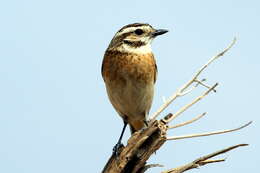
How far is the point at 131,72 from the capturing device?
21.9 ft

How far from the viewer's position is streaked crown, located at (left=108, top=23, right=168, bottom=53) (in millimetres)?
7094

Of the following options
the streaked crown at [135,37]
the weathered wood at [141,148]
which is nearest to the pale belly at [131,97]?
the streaked crown at [135,37]

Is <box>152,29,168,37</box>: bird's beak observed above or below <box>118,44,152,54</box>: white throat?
above

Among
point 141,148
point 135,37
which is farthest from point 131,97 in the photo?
point 141,148

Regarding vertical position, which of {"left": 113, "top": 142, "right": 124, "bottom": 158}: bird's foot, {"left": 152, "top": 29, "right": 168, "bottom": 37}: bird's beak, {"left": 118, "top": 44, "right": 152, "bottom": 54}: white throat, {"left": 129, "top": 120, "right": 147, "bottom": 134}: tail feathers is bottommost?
{"left": 113, "top": 142, "right": 124, "bottom": 158}: bird's foot

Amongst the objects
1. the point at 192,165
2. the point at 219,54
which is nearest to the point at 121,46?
the point at 219,54

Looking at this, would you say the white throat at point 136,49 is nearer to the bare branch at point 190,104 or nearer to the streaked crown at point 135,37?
the streaked crown at point 135,37

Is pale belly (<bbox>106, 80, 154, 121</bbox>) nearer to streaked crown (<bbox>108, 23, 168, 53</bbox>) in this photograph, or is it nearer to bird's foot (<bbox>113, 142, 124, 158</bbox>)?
streaked crown (<bbox>108, 23, 168, 53</bbox>)

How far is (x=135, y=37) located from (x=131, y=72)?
0.71 m

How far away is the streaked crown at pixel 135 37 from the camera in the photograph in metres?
7.09

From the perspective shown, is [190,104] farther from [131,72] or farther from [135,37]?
[135,37]

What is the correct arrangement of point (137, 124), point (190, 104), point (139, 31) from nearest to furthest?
point (190, 104) → point (139, 31) → point (137, 124)

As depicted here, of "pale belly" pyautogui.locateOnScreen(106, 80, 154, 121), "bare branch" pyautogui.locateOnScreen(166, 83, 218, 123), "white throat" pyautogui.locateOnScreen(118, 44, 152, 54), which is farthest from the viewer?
"white throat" pyautogui.locateOnScreen(118, 44, 152, 54)

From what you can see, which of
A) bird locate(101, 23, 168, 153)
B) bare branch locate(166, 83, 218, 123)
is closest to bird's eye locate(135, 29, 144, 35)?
bird locate(101, 23, 168, 153)
